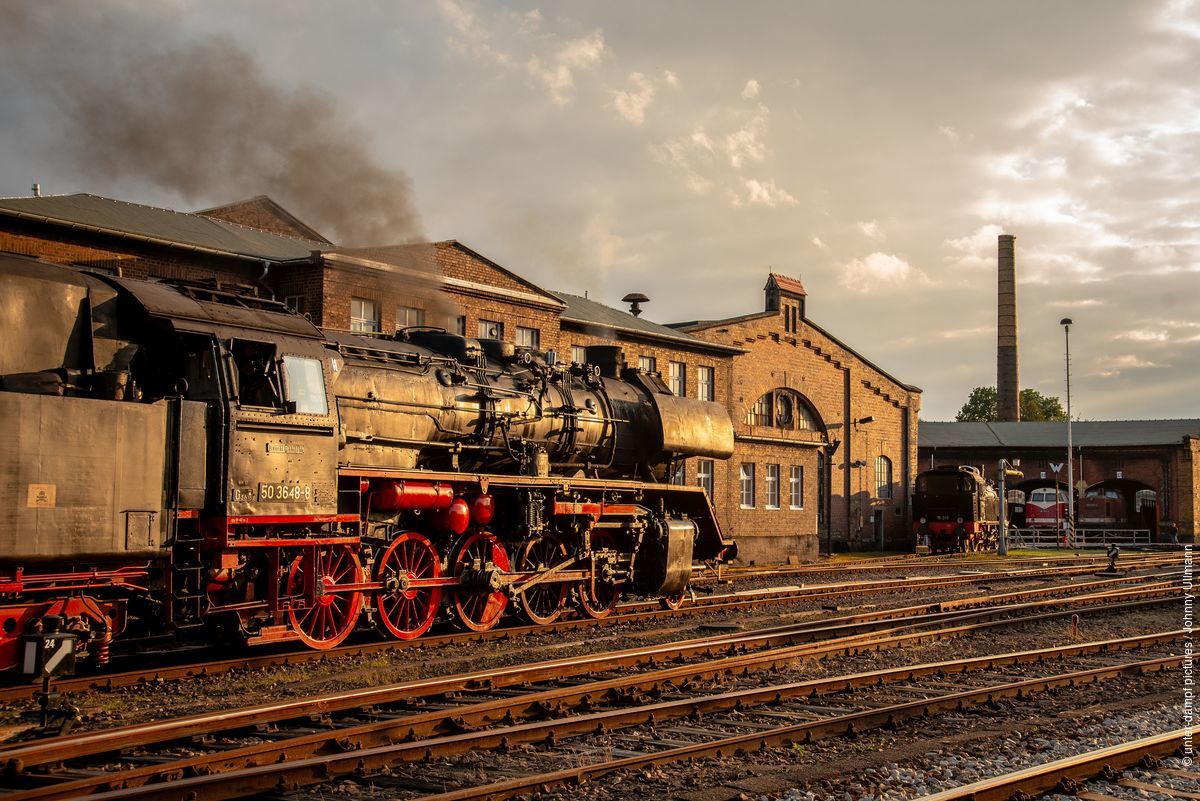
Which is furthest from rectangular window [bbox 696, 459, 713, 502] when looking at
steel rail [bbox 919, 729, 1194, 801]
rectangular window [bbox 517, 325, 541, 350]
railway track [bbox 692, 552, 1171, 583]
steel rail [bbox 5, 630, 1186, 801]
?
steel rail [bbox 919, 729, 1194, 801]

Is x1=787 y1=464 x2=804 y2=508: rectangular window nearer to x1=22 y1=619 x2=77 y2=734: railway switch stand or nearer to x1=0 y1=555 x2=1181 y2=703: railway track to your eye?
x1=0 y1=555 x2=1181 y2=703: railway track

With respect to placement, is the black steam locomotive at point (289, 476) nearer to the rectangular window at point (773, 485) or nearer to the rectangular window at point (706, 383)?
the rectangular window at point (706, 383)

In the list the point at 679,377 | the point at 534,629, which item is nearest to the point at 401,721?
the point at 534,629

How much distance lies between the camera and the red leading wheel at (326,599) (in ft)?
35.0

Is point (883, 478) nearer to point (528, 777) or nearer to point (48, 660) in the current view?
point (528, 777)

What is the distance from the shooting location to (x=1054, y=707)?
934cm

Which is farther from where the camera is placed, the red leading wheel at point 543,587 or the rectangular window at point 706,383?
the rectangular window at point 706,383

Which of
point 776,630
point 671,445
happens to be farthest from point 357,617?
point 671,445

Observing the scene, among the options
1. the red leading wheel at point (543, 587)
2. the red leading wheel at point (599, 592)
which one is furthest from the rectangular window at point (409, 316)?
the red leading wheel at point (543, 587)

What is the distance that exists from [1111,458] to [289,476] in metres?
52.0

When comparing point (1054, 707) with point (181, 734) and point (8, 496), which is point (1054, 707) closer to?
point (181, 734)

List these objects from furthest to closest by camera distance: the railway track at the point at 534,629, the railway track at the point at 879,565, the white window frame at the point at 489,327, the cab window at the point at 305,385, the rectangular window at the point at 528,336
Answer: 1. the rectangular window at the point at 528,336
2. the white window frame at the point at 489,327
3. the railway track at the point at 879,565
4. the cab window at the point at 305,385
5. the railway track at the point at 534,629

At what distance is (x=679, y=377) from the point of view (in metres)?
33.6

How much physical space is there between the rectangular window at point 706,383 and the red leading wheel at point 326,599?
929 inches
